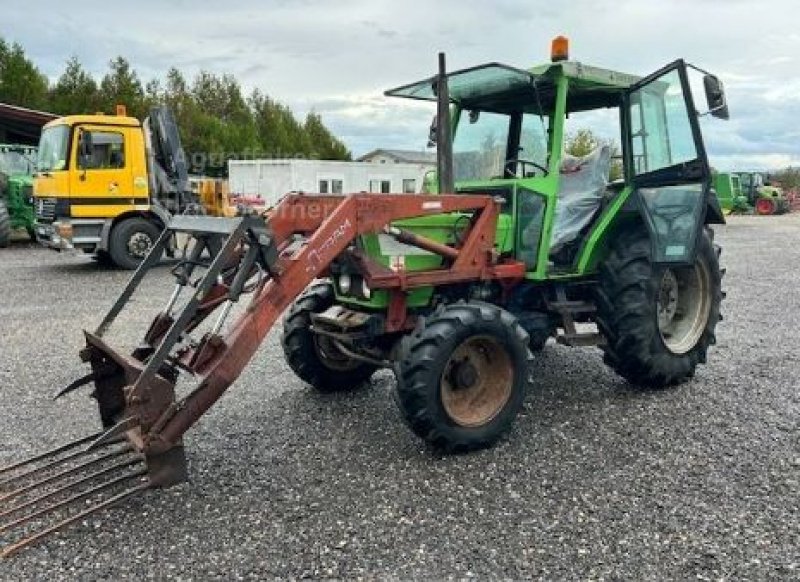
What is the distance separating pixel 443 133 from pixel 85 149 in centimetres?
879

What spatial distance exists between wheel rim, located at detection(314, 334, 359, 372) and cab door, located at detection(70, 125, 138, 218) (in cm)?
806

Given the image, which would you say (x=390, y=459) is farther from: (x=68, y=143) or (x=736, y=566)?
(x=68, y=143)

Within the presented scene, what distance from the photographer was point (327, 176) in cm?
2677

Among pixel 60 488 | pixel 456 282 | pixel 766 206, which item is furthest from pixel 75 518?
pixel 766 206

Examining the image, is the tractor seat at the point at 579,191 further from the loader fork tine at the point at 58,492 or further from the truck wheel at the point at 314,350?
the loader fork tine at the point at 58,492

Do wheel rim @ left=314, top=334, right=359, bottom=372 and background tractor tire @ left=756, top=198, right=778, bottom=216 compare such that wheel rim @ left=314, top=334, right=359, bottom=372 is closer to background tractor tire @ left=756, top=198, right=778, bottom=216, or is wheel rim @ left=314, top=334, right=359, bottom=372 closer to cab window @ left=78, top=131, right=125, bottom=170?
cab window @ left=78, top=131, right=125, bottom=170

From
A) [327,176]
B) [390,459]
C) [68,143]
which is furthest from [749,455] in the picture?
[327,176]

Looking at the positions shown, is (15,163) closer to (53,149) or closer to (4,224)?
(4,224)

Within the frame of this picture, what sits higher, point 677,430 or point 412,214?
point 412,214

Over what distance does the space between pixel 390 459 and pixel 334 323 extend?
3.37 feet

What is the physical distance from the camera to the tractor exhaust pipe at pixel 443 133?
172 inches

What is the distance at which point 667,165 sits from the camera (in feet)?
16.6

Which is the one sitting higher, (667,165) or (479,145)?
(479,145)

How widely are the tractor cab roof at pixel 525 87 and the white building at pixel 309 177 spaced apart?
20.3m
